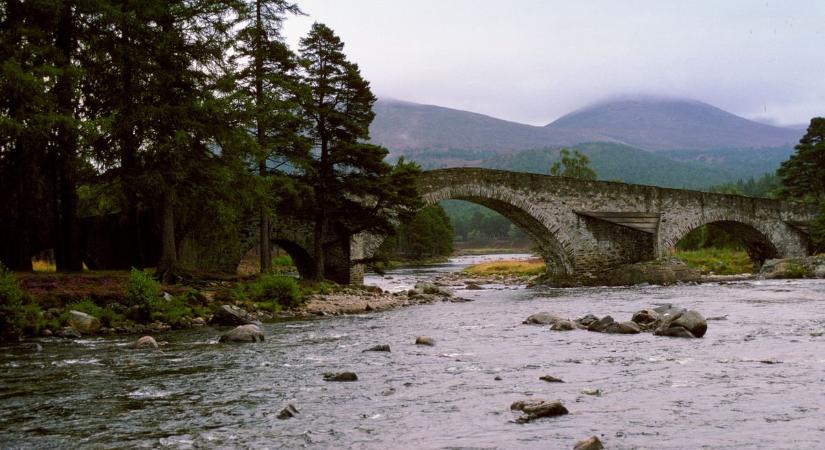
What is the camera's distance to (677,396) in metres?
7.23

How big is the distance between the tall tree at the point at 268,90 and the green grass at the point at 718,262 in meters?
23.9

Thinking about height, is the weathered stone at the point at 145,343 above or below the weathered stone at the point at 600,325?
above

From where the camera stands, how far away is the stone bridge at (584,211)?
3020 centimetres

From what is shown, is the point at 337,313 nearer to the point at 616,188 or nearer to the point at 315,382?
the point at 315,382

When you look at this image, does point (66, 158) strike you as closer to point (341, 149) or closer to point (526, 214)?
point (341, 149)

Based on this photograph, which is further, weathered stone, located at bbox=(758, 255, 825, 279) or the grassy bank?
the grassy bank

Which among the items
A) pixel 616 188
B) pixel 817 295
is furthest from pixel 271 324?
pixel 616 188

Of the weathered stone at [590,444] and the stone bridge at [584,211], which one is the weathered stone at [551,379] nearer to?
the weathered stone at [590,444]

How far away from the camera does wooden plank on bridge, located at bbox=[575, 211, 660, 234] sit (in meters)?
33.3

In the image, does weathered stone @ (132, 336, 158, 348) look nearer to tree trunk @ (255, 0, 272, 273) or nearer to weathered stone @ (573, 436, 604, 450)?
weathered stone @ (573, 436, 604, 450)

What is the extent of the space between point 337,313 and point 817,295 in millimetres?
14681

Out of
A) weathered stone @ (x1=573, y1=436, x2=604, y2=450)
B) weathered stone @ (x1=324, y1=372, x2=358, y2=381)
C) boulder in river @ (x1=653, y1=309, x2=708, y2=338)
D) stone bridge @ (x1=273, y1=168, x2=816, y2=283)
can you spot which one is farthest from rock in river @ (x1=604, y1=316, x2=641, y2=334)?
stone bridge @ (x1=273, y1=168, x2=816, y2=283)

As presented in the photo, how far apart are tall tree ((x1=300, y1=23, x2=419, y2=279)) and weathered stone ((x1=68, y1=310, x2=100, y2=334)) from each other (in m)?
9.97

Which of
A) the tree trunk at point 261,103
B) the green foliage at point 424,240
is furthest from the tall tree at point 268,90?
the green foliage at point 424,240
